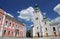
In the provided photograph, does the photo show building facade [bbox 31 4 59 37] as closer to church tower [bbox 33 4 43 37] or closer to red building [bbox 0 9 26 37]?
church tower [bbox 33 4 43 37]

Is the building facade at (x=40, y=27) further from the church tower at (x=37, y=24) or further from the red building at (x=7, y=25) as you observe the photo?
the red building at (x=7, y=25)

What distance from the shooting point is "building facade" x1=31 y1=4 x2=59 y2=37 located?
884 inches

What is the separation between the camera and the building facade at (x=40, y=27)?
73.7 feet

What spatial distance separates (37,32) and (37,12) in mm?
5849

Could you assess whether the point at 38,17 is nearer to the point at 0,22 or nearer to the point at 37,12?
the point at 37,12

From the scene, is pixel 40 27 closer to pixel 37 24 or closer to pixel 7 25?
pixel 37 24

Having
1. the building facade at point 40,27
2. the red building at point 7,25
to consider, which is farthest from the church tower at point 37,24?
the red building at point 7,25

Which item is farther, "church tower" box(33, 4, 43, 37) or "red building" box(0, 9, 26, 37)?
"church tower" box(33, 4, 43, 37)

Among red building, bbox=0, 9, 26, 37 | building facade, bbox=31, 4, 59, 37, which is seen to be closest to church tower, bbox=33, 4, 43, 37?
building facade, bbox=31, 4, 59, 37

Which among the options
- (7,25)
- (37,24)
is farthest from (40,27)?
(7,25)

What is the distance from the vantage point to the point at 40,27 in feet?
74.2

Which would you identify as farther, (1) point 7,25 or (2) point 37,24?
(2) point 37,24

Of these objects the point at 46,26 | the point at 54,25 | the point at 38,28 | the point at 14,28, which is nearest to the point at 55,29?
the point at 54,25

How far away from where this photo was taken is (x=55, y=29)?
25703mm
